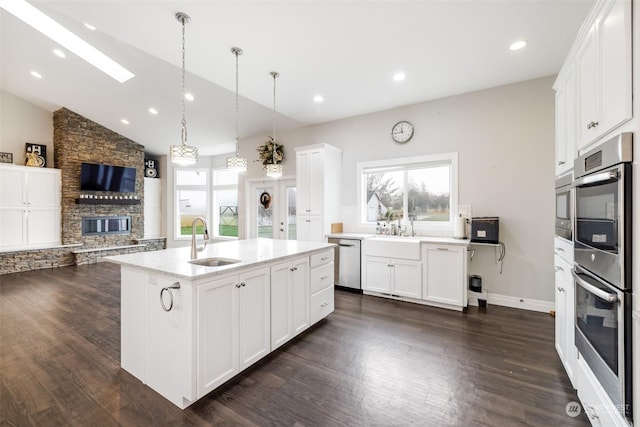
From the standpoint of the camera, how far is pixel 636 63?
1189mm

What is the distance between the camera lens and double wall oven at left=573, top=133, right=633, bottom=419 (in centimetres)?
122

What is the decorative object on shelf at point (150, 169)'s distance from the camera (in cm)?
786

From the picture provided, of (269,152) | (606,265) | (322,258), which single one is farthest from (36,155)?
(606,265)

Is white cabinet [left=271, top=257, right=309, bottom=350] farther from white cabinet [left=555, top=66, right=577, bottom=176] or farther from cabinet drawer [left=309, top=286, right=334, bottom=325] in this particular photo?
white cabinet [left=555, top=66, right=577, bottom=176]

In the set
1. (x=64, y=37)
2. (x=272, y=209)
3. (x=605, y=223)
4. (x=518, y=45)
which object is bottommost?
(x=605, y=223)

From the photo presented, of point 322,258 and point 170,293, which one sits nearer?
point 170,293

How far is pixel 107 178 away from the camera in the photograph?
6.77 m

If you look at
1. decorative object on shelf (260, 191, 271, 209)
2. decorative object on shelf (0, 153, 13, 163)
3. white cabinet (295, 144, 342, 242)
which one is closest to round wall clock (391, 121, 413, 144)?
white cabinet (295, 144, 342, 242)

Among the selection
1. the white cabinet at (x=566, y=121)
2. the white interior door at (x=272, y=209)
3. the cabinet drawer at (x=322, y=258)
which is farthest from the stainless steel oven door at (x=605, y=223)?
the white interior door at (x=272, y=209)

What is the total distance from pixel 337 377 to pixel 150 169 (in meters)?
8.10

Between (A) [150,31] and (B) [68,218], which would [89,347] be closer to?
(A) [150,31]

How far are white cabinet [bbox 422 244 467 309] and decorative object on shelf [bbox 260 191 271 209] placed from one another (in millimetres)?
3588

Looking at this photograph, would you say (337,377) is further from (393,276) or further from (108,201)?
(108,201)

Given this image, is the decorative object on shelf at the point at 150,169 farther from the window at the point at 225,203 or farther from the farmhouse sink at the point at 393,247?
the farmhouse sink at the point at 393,247
